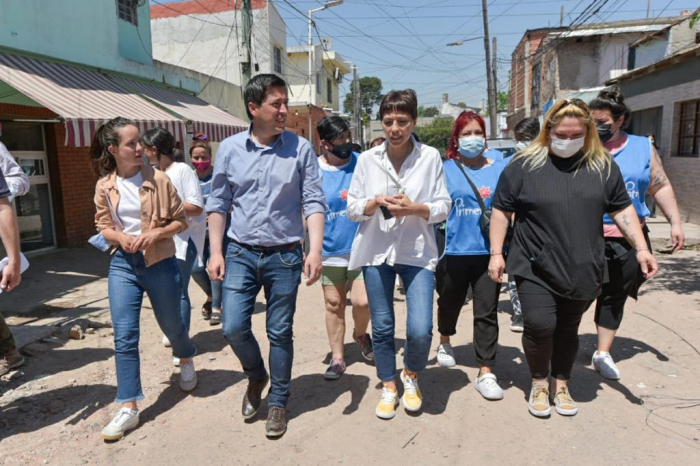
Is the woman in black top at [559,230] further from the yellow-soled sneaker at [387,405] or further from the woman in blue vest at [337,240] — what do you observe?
the woman in blue vest at [337,240]

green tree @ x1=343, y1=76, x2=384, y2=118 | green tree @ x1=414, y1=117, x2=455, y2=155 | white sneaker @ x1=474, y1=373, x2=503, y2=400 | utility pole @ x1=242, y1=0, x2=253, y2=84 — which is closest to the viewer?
white sneaker @ x1=474, y1=373, x2=503, y2=400

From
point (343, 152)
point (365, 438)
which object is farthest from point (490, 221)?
point (365, 438)

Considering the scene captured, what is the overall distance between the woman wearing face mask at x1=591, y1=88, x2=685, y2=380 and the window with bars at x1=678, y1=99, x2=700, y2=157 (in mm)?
9360

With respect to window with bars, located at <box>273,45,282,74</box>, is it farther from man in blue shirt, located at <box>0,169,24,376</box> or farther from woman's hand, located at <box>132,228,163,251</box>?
man in blue shirt, located at <box>0,169,24,376</box>

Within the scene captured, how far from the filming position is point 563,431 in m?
2.87

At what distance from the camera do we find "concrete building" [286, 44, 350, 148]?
2397 centimetres

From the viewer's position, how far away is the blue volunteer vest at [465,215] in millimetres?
3344

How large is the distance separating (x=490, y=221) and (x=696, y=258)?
242 inches

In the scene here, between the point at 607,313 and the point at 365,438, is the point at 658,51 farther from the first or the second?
the point at 365,438

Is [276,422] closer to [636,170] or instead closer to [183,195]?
[183,195]

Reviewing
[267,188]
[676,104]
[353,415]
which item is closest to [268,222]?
[267,188]

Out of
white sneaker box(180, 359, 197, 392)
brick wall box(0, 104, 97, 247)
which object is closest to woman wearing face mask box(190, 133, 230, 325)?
white sneaker box(180, 359, 197, 392)

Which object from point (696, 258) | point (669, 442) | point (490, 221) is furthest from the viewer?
point (696, 258)

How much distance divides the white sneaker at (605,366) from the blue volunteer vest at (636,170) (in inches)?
37.9
